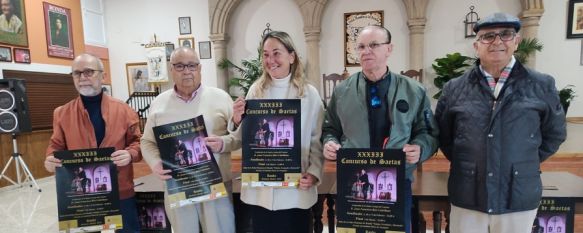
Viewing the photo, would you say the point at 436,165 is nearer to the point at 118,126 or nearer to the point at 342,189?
the point at 342,189

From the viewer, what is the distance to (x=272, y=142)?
150cm

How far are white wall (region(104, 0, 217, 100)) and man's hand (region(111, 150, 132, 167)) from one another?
20.2 ft

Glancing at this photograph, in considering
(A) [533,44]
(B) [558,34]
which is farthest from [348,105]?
(B) [558,34]

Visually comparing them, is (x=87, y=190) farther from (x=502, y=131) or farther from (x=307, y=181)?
(x=502, y=131)

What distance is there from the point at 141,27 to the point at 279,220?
7601 mm

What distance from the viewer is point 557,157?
172 inches

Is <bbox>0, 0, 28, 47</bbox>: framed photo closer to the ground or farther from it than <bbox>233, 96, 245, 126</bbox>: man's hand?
farther from it

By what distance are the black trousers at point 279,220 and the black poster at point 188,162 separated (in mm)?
206

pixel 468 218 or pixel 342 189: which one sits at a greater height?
pixel 342 189

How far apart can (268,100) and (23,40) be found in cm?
638

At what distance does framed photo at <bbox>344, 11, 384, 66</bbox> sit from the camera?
6.63 metres

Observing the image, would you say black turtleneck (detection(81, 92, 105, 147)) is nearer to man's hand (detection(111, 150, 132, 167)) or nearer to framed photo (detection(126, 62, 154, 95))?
man's hand (detection(111, 150, 132, 167))

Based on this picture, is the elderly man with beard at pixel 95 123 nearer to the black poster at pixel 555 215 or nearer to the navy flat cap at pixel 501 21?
the navy flat cap at pixel 501 21

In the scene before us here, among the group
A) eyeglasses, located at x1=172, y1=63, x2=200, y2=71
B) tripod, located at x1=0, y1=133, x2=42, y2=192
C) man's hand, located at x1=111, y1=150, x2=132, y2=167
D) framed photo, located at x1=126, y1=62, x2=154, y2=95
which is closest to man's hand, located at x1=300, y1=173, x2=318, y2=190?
eyeglasses, located at x1=172, y1=63, x2=200, y2=71
